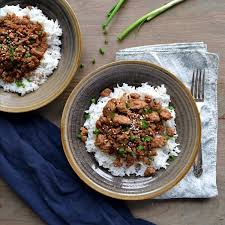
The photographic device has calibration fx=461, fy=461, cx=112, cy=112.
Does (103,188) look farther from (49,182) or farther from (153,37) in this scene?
(153,37)

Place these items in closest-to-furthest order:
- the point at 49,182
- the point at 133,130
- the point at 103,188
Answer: the point at 133,130
the point at 103,188
the point at 49,182

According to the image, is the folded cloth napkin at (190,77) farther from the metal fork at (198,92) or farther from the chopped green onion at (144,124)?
the chopped green onion at (144,124)

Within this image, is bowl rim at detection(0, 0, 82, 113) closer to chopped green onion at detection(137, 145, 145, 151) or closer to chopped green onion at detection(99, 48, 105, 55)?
chopped green onion at detection(99, 48, 105, 55)

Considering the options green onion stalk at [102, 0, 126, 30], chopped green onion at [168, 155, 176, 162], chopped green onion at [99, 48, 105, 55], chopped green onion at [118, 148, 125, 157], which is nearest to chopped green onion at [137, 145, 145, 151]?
chopped green onion at [118, 148, 125, 157]

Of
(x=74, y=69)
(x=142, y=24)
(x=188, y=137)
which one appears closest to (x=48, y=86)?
(x=74, y=69)

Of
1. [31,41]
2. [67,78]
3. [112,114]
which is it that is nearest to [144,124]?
[112,114]
